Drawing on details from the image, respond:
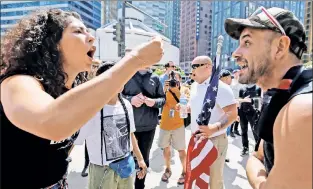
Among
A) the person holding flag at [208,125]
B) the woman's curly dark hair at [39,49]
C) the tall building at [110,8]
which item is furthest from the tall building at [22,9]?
the tall building at [110,8]

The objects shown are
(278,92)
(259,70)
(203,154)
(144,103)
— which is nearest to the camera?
(278,92)

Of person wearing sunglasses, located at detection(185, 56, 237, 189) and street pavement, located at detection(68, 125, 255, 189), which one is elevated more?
person wearing sunglasses, located at detection(185, 56, 237, 189)

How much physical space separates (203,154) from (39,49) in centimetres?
221

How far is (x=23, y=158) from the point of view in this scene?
1271 mm

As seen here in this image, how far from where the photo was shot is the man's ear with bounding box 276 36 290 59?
1319mm

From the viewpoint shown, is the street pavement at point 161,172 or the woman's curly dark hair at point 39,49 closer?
the woman's curly dark hair at point 39,49

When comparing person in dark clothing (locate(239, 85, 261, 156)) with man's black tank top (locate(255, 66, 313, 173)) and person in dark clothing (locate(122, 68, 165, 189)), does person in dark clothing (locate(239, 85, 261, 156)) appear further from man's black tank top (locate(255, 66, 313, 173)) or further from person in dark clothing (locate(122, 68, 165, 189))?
man's black tank top (locate(255, 66, 313, 173))

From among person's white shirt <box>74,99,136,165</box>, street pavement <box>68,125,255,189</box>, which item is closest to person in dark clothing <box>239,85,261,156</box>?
street pavement <box>68,125,255,189</box>

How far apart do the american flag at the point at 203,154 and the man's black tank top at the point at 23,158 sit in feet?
6.32

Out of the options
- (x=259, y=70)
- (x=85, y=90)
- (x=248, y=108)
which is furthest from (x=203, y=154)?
(x=248, y=108)

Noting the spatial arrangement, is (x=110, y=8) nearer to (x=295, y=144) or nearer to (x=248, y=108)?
(x=248, y=108)

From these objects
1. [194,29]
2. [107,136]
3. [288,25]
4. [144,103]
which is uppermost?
[288,25]

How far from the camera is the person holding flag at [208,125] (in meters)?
3.03

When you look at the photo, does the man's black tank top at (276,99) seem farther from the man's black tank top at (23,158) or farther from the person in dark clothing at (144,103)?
the person in dark clothing at (144,103)
